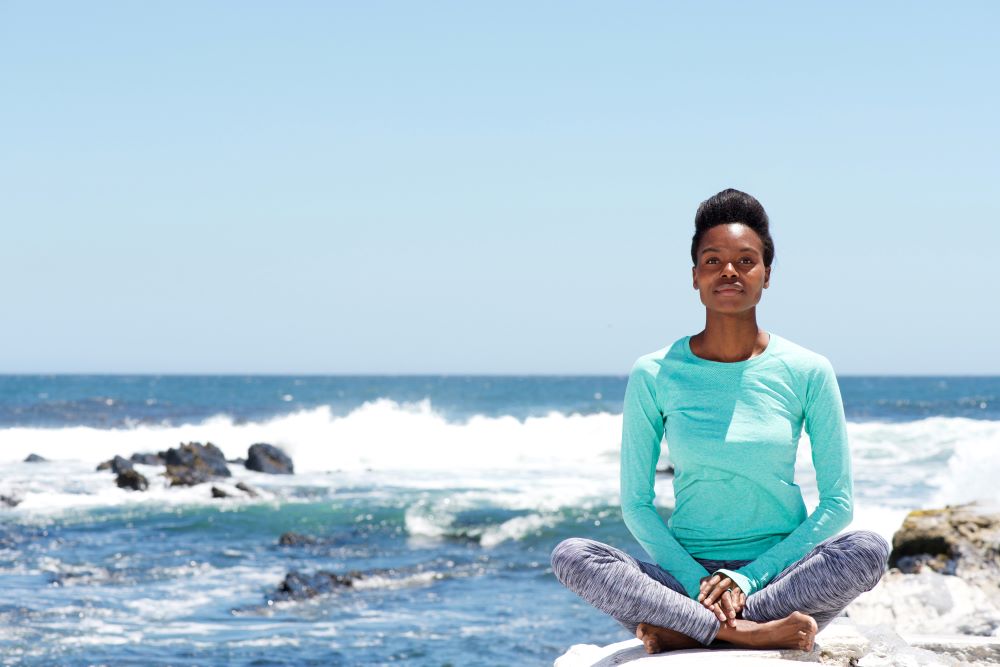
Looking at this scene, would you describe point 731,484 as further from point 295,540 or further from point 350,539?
point 350,539

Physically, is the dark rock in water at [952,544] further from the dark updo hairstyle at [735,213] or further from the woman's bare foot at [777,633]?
the dark updo hairstyle at [735,213]

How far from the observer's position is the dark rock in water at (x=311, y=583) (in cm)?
1202

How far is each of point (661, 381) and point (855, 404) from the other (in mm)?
64457

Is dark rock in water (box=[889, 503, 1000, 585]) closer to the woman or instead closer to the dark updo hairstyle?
the woman

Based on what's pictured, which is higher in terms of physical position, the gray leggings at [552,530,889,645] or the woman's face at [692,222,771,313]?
the woman's face at [692,222,771,313]

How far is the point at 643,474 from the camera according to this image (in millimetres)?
4125

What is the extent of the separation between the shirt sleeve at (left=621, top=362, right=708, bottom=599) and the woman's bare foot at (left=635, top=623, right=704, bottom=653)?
0.64ft

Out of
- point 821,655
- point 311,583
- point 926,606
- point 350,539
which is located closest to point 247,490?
point 350,539

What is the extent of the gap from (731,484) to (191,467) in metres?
21.2

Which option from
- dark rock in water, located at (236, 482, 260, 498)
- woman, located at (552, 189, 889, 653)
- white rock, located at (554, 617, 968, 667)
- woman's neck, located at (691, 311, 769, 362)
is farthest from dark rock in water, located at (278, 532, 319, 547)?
woman's neck, located at (691, 311, 769, 362)

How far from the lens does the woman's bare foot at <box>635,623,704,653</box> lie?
13.1ft

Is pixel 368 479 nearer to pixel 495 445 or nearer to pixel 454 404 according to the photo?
pixel 495 445

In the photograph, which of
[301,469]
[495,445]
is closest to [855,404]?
[495,445]

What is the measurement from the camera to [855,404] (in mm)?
65625
